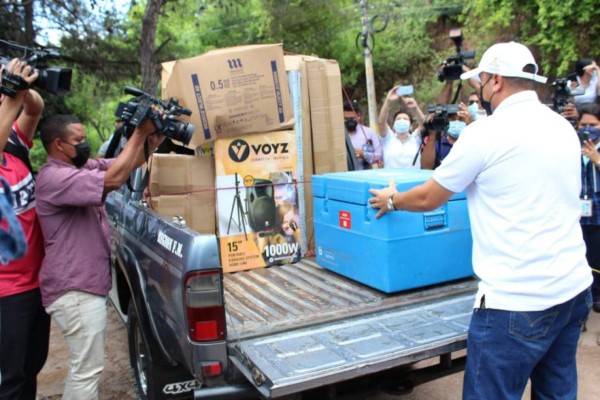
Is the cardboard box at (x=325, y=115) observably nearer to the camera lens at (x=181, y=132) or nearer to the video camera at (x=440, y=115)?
the video camera at (x=440, y=115)

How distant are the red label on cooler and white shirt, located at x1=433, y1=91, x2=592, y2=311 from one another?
119 centimetres

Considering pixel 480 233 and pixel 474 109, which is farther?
pixel 474 109

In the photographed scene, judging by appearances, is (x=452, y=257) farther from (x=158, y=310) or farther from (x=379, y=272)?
(x=158, y=310)

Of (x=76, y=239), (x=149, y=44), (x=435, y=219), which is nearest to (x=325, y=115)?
(x=435, y=219)

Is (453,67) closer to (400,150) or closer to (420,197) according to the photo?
(400,150)

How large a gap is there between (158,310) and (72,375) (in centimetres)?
56

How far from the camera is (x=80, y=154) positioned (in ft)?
9.30

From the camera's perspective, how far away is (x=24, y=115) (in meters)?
2.94

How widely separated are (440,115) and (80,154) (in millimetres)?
2794

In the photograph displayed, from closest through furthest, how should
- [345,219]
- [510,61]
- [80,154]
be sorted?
[510,61]
[80,154]
[345,219]

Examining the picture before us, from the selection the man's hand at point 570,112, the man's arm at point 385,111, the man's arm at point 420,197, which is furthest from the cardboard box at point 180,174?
the man's hand at point 570,112

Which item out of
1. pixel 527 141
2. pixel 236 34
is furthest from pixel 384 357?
pixel 236 34

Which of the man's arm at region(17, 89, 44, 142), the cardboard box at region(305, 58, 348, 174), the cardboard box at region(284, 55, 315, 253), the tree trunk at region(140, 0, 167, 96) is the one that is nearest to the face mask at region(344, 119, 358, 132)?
the cardboard box at region(305, 58, 348, 174)

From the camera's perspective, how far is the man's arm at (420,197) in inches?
91.4
